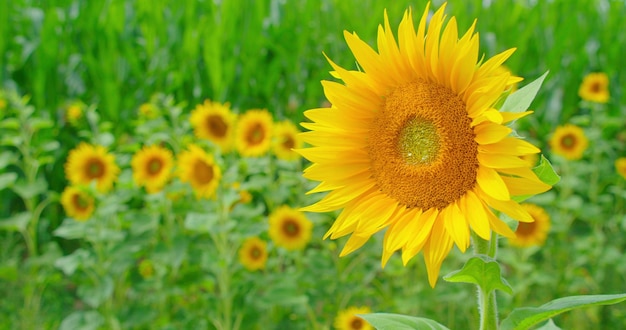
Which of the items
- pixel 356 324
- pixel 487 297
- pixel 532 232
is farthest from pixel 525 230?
pixel 487 297

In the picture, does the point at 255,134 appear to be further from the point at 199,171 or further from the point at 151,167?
the point at 151,167

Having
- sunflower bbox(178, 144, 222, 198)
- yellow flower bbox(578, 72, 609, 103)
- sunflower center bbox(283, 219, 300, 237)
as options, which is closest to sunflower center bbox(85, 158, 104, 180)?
sunflower bbox(178, 144, 222, 198)

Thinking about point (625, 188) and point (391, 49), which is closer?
point (391, 49)

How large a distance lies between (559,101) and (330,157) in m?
4.41

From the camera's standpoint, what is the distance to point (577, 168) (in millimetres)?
3506

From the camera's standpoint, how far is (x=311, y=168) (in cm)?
107

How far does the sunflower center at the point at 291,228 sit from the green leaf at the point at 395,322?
157 cm

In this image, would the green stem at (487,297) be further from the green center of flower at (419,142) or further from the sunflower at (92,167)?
the sunflower at (92,167)

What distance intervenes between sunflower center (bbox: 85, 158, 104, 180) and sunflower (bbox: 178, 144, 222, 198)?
1.33 feet

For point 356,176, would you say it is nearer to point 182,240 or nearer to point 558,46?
point 182,240

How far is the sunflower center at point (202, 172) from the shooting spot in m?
2.53

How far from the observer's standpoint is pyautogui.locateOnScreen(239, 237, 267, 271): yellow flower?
2650mm

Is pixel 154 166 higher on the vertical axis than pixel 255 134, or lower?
lower

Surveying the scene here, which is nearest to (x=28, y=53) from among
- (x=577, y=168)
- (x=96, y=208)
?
(x=96, y=208)
